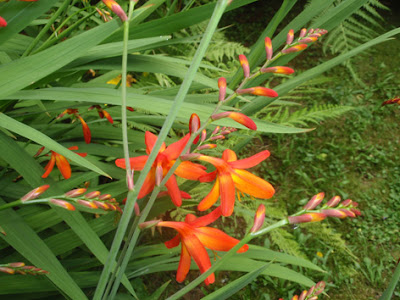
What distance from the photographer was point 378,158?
84.9 inches

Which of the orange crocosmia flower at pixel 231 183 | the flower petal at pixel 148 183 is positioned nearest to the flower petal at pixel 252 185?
the orange crocosmia flower at pixel 231 183

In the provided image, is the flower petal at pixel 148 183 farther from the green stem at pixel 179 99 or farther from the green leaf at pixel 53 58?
the green leaf at pixel 53 58

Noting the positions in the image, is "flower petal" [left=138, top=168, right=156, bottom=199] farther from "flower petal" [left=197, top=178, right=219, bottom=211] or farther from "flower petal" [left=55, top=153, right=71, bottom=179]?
"flower petal" [left=55, top=153, right=71, bottom=179]

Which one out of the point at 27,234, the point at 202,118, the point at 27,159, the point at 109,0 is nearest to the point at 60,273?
the point at 27,234

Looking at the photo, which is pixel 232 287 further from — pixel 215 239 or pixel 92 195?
pixel 92 195

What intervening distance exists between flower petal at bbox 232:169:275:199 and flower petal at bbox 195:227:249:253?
59 millimetres

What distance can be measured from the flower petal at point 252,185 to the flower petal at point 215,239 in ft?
0.19

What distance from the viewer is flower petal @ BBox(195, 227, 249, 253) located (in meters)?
0.46

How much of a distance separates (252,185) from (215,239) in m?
0.08

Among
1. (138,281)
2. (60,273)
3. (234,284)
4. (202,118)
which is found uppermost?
(202,118)

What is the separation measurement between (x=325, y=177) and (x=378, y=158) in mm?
337

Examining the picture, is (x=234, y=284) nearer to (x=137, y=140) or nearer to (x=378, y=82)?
(x=137, y=140)

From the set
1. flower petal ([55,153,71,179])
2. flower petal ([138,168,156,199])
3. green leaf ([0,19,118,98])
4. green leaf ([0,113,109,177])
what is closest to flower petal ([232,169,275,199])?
flower petal ([138,168,156,199])

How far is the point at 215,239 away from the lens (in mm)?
472
